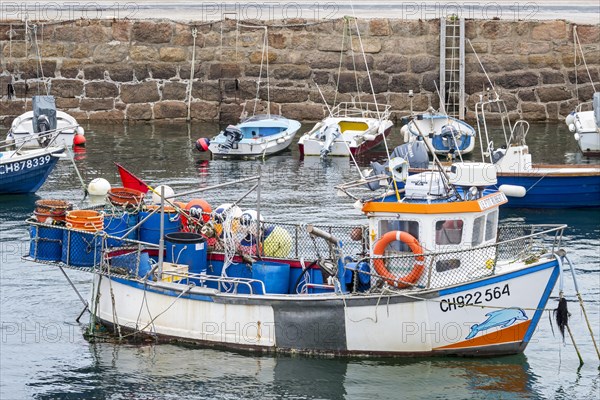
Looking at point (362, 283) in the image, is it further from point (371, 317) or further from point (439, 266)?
point (439, 266)

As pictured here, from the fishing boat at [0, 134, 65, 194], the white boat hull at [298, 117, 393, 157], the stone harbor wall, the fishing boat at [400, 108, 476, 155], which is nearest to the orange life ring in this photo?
the fishing boat at [0, 134, 65, 194]

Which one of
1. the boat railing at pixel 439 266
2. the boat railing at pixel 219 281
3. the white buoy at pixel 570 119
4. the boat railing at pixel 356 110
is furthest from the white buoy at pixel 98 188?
the white buoy at pixel 570 119

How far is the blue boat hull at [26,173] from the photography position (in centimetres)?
3002

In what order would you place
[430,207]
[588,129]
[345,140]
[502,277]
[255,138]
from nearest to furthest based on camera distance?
[502,277], [430,207], [345,140], [588,129], [255,138]

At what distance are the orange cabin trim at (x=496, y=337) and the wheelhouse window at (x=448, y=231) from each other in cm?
138

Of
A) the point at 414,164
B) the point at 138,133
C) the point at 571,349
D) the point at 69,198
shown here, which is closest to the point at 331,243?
the point at 571,349

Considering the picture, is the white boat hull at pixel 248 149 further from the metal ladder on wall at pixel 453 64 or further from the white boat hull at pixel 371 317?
the white boat hull at pixel 371 317

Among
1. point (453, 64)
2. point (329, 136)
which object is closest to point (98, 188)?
point (329, 136)

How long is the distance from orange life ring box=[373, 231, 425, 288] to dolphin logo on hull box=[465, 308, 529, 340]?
1.09 m

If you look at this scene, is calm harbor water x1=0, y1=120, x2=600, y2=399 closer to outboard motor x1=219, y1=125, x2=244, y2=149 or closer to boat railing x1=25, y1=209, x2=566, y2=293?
boat railing x1=25, y1=209, x2=566, y2=293

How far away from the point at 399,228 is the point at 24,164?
44.3ft

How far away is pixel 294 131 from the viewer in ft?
120

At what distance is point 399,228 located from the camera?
1892cm

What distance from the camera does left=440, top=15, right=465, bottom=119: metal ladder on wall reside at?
39.5 m
